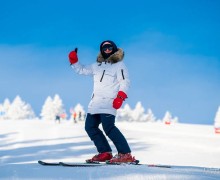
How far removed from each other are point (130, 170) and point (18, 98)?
389 feet

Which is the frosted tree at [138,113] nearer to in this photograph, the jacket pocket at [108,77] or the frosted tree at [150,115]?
the frosted tree at [150,115]

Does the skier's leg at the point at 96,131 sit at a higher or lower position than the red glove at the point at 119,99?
lower

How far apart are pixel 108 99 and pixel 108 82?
26cm

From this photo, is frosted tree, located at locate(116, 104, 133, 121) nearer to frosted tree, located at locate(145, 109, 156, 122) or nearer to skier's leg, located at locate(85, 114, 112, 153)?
frosted tree, located at locate(145, 109, 156, 122)

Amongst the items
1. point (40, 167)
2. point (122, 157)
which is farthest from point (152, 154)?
point (40, 167)

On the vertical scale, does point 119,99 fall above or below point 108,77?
below

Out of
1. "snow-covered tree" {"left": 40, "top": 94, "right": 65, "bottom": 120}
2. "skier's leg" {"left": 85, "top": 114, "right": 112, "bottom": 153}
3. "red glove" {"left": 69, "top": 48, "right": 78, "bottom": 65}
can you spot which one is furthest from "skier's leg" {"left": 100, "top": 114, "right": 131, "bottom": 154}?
"snow-covered tree" {"left": 40, "top": 94, "right": 65, "bottom": 120}

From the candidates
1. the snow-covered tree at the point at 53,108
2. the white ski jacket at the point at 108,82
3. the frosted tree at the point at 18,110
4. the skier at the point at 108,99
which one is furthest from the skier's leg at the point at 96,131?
the frosted tree at the point at 18,110

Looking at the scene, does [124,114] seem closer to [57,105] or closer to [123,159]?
[57,105]

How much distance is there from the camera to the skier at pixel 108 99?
5.67m

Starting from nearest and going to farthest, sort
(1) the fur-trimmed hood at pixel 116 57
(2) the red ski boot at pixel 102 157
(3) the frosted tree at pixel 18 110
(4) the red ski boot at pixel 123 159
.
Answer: (4) the red ski boot at pixel 123 159, (2) the red ski boot at pixel 102 157, (1) the fur-trimmed hood at pixel 116 57, (3) the frosted tree at pixel 18 110

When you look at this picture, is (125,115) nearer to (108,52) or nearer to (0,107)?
(0,107)

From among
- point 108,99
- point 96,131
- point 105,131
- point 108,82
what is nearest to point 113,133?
point 105,131

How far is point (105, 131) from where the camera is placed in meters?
5.73
